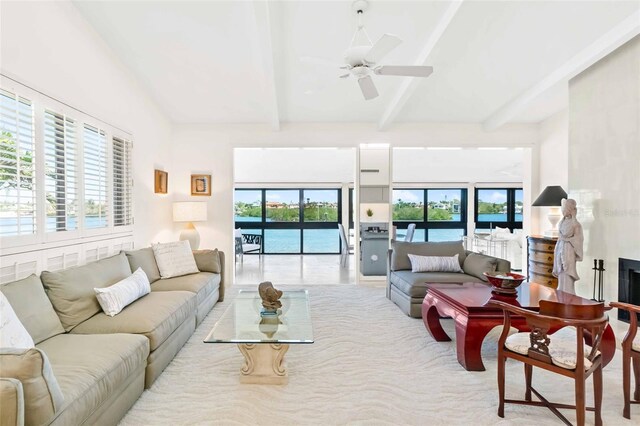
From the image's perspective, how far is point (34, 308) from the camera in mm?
2115

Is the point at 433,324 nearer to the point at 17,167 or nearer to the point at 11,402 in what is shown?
the point at 11,402

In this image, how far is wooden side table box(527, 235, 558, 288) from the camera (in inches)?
180

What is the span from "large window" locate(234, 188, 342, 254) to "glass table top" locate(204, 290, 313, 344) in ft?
20.6

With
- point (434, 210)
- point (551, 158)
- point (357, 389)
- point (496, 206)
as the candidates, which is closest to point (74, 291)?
point (357, 389)

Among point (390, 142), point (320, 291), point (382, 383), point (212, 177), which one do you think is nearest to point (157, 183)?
point (212, 177)

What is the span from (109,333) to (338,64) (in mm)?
2661

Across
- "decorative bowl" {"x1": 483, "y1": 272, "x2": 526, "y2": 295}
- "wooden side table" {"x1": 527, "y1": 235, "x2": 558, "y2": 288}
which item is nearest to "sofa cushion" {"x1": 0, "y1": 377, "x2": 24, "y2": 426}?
"decorative bowl" {"x1": 483, "y1": 272, "x2": 526, "y2": 295}

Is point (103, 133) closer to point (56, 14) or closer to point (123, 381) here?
point (56, 14)

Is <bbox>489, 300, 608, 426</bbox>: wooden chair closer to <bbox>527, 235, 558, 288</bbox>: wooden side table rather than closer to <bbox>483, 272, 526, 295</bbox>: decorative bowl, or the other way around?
<bbox>483, 272, 526, 295</bbox>: decorative bowl

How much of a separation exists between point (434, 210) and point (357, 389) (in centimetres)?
841

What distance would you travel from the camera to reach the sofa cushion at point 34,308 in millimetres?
2010

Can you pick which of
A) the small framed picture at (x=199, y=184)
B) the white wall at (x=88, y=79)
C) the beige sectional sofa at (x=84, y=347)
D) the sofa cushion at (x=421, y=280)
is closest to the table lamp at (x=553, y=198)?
the sofa cushion at (x=421, y=280)

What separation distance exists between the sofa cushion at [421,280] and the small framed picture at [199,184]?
3.36 m

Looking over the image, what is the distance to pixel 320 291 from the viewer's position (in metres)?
5.03
